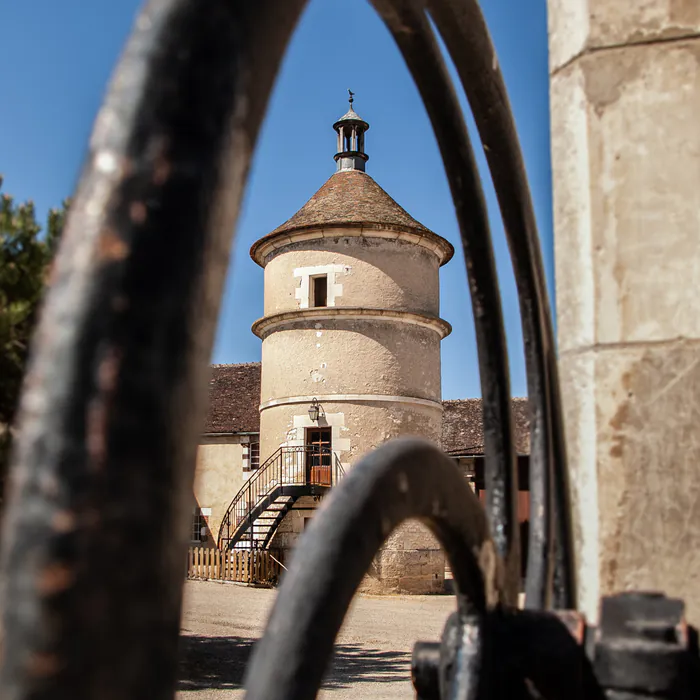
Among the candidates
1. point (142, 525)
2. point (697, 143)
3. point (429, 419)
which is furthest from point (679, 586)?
point (429, 419)

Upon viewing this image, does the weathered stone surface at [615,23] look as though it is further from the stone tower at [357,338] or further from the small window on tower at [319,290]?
the small window on tower at [319,290]

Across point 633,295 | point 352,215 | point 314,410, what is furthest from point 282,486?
point 633,295

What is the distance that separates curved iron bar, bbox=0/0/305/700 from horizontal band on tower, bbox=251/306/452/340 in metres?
18.4

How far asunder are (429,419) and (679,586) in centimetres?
1850

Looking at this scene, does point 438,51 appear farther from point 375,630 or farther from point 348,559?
point 375,630

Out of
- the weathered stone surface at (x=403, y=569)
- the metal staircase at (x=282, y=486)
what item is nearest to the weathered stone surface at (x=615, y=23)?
the weathered stone surface at (x=403, y=569)

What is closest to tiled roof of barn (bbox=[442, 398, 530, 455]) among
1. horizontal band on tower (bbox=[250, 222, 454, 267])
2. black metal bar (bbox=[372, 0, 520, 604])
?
horizontal band on tower (bbox=[250, 222, 454, 267])

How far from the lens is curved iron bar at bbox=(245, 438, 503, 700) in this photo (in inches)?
22.2

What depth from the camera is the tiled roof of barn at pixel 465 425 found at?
2159cm

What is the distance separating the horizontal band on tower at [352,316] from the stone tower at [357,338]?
0.02 metres

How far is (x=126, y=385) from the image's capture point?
0.29 meters

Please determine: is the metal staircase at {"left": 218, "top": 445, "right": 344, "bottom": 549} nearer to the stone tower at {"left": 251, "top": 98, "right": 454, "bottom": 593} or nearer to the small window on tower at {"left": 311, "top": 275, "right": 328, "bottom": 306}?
the stone tower at {"left": 251, "top": 98, "right": 454, "bottom": 593}

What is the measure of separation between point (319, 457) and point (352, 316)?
3.01 meters

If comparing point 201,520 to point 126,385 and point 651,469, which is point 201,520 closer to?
point 651,469
